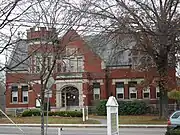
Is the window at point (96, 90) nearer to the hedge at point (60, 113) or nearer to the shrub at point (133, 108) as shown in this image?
the shrub at point (133, 108)

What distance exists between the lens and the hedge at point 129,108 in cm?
4762

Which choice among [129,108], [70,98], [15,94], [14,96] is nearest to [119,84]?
[129,108]

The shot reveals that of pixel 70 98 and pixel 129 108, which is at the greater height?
pixel 70 98

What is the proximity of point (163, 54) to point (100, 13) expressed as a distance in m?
6.61

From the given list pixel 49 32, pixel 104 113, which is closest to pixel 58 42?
pixel 49 32

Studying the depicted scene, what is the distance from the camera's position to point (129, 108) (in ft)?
156

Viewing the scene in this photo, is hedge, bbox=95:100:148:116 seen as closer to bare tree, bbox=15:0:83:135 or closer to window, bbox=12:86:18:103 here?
window, bbox=12:86:18:103

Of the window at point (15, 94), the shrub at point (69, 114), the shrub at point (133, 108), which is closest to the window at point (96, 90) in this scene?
the shrub at point (133, 108)

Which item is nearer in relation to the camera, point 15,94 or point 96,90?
point 96,90

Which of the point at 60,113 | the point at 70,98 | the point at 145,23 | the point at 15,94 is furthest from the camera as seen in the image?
the point at 15,94

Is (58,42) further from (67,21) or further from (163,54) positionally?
(163,54)

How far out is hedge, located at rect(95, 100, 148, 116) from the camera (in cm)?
4762

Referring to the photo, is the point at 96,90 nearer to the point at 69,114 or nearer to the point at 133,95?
the point at 133,95

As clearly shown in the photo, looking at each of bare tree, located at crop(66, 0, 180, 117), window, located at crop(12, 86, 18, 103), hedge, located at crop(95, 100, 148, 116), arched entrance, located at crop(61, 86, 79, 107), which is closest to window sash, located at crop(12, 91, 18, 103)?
window, located at crop(12, 86, 18, 103)
